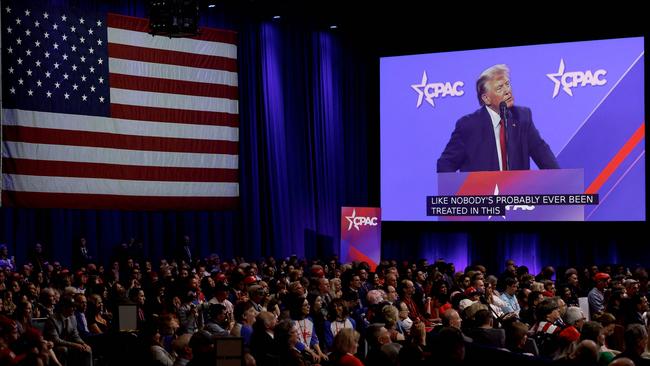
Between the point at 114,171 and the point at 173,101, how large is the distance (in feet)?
6.34

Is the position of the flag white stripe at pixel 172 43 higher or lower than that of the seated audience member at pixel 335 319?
higher

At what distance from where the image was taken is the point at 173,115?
66.9ft

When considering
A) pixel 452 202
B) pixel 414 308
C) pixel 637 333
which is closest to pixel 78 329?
pixel 414 308

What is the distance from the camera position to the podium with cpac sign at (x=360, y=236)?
62.7 ft

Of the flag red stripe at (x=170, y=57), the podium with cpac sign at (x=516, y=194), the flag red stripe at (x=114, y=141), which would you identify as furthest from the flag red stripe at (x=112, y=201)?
the podium with cpac sign at (x=516, y=194)

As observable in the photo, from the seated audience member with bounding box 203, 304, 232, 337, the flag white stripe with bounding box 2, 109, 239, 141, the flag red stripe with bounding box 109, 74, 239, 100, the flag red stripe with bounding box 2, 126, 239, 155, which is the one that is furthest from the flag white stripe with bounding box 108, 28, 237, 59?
the seated audience member with bounding box 203, 304, 232, 337

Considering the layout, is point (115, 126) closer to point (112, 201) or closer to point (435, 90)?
point (112, 201)

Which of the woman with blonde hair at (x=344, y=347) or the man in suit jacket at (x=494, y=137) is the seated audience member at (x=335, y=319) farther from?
the man in suit jacket at (x=494, y=137)

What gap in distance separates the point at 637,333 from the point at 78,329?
18.6 feet

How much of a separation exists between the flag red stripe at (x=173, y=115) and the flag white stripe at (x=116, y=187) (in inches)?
47.6

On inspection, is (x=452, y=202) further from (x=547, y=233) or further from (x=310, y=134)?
(x=310, y=134)

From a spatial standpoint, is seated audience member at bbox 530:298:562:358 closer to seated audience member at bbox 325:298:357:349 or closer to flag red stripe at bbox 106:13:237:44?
seated audience member at bbox 325:298:357:349

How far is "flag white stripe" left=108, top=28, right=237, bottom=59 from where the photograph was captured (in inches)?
766

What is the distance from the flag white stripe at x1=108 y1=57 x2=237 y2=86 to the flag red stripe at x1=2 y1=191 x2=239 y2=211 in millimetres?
2329
